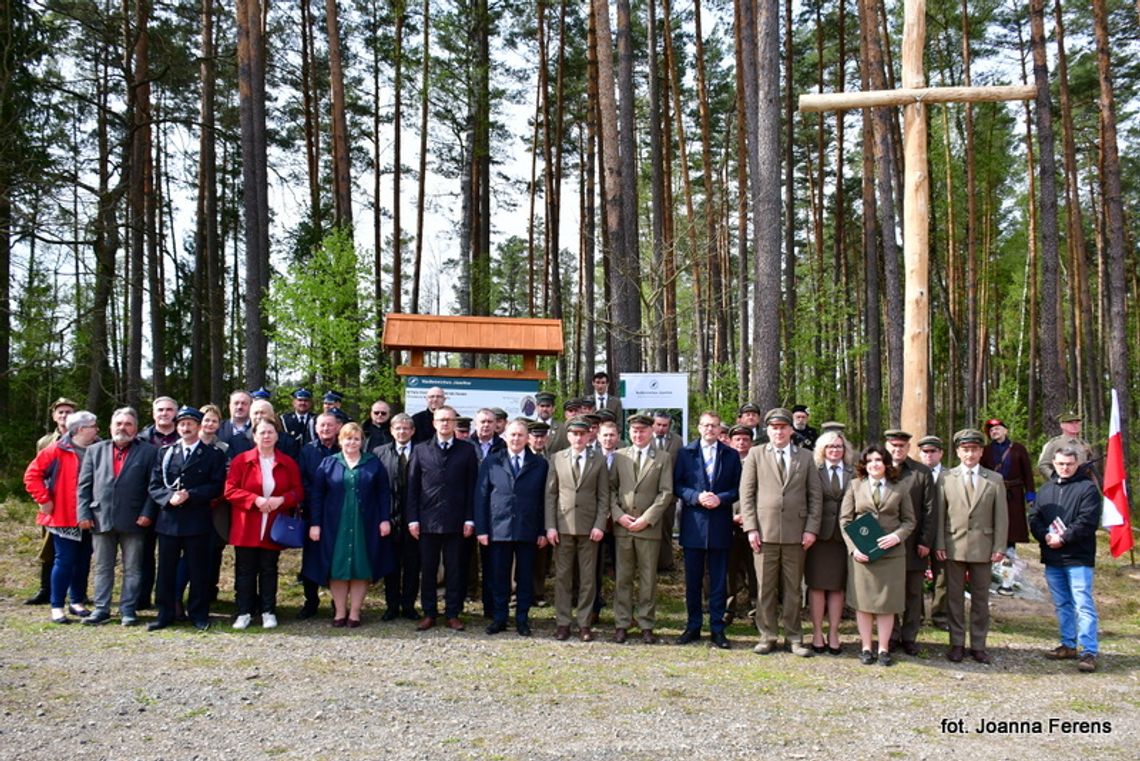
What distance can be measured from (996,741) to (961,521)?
2311 millimetres

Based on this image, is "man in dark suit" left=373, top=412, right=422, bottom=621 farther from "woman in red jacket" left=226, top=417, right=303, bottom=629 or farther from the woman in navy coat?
"woman in red jacket" left=226, top=417, right=303, bottom=629

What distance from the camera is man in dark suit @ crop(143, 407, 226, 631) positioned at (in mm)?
6789

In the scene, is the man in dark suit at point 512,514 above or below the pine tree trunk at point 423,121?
below

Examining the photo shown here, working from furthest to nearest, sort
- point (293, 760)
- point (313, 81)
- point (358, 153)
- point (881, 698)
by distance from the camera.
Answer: point (358, 153), point (313, 81), point (881, 698), point (293, 760)

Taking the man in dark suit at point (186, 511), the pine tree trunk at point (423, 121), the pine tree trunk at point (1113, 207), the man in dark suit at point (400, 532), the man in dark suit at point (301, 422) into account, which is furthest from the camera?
the pine tree trunk at point (423, 121)

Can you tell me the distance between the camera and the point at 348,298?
12328mm

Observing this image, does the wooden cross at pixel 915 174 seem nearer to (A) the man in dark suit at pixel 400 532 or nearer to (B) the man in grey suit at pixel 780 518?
(B) the man in grey suit at pixel 780 518

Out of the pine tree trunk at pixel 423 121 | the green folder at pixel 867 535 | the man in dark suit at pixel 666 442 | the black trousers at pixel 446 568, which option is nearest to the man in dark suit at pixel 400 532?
the black trousers at pixel 446 568

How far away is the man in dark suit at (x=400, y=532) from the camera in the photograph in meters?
7.51

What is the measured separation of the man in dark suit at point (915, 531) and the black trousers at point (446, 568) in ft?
11.9

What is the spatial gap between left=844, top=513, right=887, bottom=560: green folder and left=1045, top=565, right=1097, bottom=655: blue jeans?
5.12 ft

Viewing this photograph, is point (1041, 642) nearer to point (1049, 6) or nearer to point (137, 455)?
point (137, 455)

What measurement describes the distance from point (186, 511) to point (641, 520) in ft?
12.0

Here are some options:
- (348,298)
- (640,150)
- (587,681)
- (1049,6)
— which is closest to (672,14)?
(640,150)
